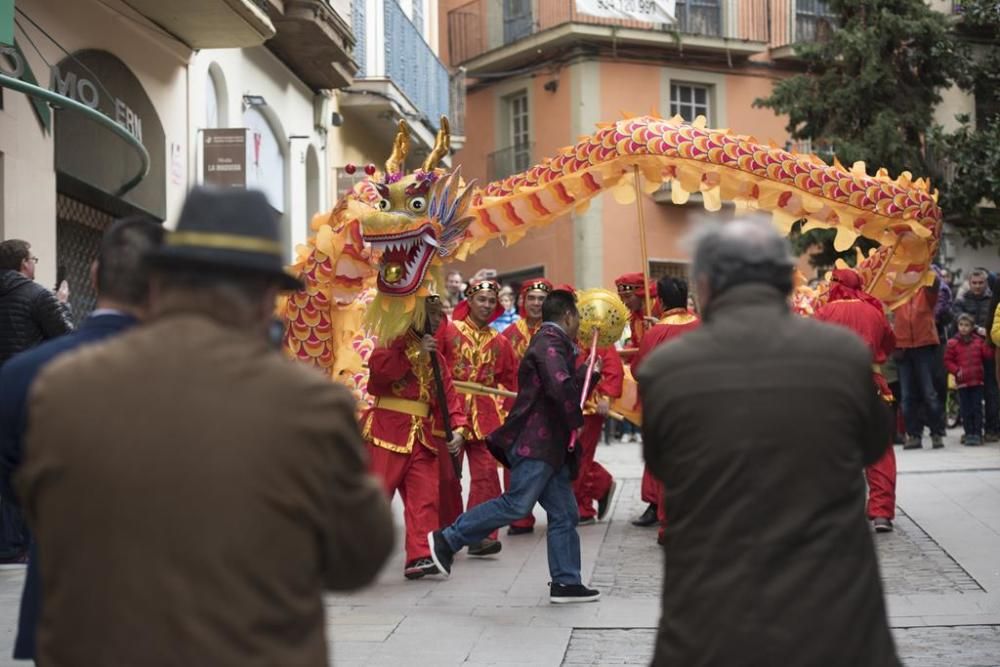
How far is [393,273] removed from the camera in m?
8.76

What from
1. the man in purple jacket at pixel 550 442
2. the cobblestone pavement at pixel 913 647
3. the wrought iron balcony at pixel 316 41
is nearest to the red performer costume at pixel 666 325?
the man in purple jacket at pixel 550 442

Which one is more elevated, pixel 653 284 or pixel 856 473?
pixel 653 284

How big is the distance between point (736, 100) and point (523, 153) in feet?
14.6

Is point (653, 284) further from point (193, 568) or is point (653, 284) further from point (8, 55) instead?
point (193, 568)

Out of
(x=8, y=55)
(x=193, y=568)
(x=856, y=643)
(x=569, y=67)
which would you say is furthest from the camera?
(x=569, y=67)

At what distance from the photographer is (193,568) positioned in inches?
112

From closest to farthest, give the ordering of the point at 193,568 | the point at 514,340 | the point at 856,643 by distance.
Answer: the point at 193,568 → the point at 856,643 → the point at 514,340

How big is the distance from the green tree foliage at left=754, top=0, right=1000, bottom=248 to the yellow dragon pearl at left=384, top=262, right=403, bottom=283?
15727mm

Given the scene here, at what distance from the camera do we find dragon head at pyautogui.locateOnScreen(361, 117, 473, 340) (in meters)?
8.73

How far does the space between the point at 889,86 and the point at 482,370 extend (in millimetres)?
15667

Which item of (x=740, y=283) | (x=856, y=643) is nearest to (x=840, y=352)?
(x=740, y=283)

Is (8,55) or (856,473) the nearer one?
(856,473)

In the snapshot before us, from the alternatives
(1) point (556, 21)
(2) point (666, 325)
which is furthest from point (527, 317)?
(1) point (556, 21)

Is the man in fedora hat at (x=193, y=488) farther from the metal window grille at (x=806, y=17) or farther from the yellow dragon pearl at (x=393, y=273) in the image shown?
the metal window grille at (x=806, y=17)
